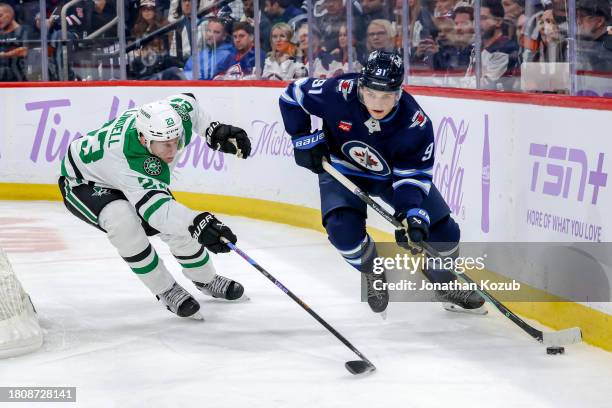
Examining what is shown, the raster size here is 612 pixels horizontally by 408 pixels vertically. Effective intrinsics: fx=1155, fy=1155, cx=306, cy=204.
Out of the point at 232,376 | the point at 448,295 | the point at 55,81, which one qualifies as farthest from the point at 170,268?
the point at 55,81

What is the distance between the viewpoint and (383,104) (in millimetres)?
4285

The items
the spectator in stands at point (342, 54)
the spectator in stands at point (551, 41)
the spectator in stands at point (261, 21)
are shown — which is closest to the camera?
the spectator in stands at point (551, 41)

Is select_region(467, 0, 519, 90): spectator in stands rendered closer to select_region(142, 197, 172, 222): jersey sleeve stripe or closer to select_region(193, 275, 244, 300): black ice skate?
select_region(193, 275, 244, 300): black ice skate

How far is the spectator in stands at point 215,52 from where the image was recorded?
8023 mm

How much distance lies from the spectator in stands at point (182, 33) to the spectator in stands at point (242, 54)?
34cm

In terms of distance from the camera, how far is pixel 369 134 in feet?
14.8

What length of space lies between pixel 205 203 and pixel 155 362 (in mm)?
3869

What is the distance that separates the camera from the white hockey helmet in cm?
441

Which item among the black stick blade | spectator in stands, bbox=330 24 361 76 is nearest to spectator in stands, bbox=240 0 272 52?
spectator in stands, bbox=330 24 361 76

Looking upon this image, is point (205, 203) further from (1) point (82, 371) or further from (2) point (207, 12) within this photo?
(1) point (82, 371)

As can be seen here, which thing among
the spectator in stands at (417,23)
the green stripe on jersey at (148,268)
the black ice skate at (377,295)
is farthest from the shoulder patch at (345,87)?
the spectator in stands at (417,23)

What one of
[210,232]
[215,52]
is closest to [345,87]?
[210,232]

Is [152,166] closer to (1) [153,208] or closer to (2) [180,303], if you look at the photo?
(1) [153,208]

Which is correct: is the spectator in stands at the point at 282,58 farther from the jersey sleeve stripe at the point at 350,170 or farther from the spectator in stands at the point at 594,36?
the spectator in stands at the point at 594,36
